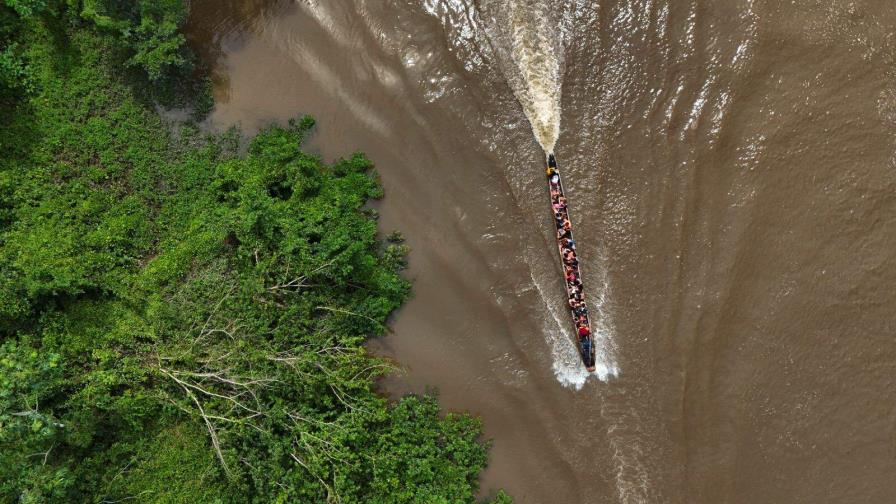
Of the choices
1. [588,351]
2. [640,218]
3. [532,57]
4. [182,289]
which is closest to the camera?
[588,351]

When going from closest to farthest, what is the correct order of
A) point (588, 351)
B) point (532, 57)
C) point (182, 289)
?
point (588, 351)
point (182, 289)
point (532, 57)

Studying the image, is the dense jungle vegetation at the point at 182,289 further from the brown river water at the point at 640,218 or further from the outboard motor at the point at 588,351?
Result: the outboard motor at the point at 588,351

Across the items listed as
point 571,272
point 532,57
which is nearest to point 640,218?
point 571,272

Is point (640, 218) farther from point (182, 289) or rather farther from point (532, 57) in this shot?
point (182, 289)

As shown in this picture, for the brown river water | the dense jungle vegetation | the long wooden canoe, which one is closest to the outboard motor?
the long wooden canoe

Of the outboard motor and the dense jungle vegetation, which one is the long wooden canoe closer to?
the outboard motor

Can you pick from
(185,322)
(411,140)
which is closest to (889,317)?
(411,140)
